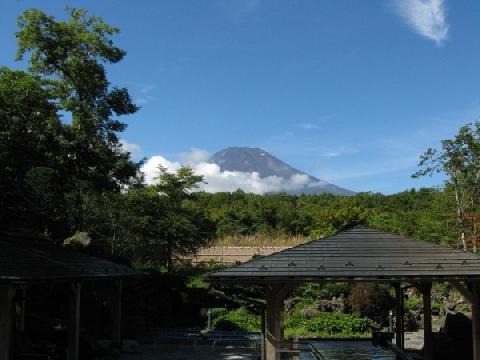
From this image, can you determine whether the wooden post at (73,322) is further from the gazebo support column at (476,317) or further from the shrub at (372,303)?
the shrub at (372,303)

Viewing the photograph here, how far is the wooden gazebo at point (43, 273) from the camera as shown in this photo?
982 cm

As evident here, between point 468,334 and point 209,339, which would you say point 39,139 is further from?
Answer: point 468,334

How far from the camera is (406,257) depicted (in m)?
10.5

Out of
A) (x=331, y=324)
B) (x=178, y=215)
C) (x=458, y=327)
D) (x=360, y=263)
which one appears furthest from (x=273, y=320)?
(x=178, y=215)

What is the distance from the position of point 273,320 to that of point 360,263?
2019 millimetres

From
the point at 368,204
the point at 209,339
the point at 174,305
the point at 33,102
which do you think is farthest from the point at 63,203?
the point at 368,204

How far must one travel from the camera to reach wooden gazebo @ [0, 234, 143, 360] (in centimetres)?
982

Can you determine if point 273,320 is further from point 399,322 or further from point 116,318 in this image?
point 116,318

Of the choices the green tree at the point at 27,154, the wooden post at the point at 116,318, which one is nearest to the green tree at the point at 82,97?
the green tree at the point at 27,154

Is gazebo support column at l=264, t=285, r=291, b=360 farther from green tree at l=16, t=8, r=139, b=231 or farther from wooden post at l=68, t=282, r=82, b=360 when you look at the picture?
green tree at l=16, t=8, r=139, b=231

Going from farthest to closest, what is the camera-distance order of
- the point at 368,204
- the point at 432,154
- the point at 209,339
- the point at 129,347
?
the point at 368,204 < the point at 432,154 < the point at 209,339 < the point at 129,347

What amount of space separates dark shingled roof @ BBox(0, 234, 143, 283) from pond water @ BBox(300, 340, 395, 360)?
5.79 m

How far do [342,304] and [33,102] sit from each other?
48.0ft

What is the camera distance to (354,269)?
993 cm
